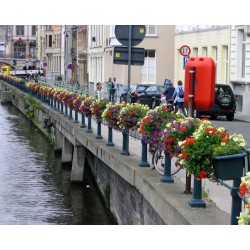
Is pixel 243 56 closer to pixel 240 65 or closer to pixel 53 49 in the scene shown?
pixel 240 65

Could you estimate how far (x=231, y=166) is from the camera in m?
8.52

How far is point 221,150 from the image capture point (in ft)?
Answer: 29.2

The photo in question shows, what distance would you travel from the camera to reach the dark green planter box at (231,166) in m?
8.46

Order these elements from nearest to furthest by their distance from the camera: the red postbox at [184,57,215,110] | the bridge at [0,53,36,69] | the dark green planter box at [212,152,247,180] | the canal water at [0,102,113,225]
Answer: the dark green planter box at [212,152,247,180] < the red postbox at [184,57,215,110] < the canal water at [0,102,113,225] < the bridge at [0,53,36,69]

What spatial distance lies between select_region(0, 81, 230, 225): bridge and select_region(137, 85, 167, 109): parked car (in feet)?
29.4

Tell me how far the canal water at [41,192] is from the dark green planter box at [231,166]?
374 inches

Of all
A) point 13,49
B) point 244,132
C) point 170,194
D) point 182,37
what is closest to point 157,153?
point 170,194

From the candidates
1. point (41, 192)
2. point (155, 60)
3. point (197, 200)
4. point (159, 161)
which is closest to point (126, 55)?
point (159, 161)

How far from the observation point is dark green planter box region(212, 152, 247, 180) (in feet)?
27.8

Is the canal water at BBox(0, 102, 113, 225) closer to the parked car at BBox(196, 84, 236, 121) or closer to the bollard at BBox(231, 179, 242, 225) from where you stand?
the parked car at BBox(196, 84, 236, 121)

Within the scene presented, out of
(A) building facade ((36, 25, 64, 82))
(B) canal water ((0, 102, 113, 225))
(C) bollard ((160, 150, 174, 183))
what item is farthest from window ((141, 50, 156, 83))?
(C) bollard ((160, 150, 174, 183))

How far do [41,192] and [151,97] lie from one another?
16.1 metres

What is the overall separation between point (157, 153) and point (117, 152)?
11.3 feet

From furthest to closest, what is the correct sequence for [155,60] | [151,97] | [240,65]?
[155,60], [151,97], [240,65]
